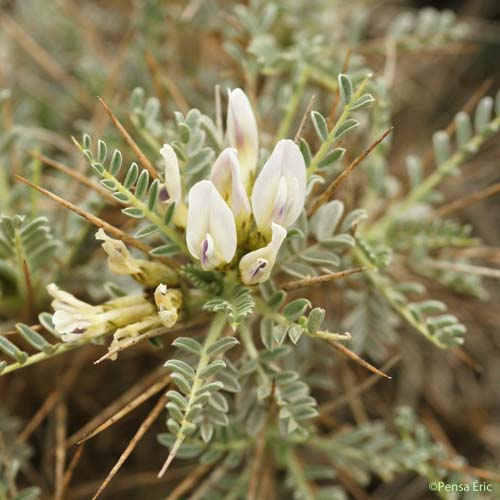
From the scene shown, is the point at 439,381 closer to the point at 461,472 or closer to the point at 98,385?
the point at 461,472

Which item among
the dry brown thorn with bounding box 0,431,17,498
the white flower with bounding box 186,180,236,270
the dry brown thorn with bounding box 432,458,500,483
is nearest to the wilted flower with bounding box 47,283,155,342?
the white flower with bounding box 186,180,236,270

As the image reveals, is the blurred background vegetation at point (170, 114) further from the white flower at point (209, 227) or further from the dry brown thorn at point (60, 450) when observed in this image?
the white flower at point (209, 227)

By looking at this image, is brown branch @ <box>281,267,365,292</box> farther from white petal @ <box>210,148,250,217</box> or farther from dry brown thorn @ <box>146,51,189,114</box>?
dry brown thorn @ <box>146,51,189,114</box>

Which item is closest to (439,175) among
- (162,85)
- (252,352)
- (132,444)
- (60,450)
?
(252,352)

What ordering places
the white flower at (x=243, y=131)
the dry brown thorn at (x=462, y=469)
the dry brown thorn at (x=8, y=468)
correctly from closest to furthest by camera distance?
1. the white flower at (x=243, y=131)
2. the dry brown thorn at (x=8, y=468)
3. the dry brown thorn at (x=462, y=469)

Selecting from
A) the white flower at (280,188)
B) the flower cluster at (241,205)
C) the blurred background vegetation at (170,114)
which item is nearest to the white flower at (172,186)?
the flower cluster at (241,205)

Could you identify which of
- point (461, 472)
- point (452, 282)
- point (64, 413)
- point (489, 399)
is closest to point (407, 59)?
point (452, 282)
